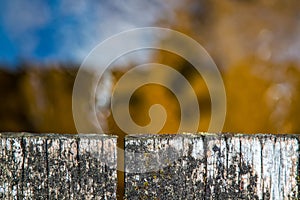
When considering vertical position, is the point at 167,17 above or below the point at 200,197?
above

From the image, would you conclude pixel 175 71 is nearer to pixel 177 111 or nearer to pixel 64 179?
pixel 177 111

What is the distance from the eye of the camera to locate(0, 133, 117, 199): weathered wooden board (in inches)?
39.6

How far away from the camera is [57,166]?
101 centimetres

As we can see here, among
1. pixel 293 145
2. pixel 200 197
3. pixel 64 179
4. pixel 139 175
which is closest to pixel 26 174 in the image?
pixel 64 179

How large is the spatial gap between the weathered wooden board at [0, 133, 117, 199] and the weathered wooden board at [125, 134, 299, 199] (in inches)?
1.9

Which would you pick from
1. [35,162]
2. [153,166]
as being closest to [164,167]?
[153,166]

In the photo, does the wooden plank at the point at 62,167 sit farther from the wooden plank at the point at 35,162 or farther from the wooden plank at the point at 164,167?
the wooden plank at the point at 164,167

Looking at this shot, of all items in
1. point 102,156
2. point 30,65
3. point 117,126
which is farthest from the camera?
point 30,65

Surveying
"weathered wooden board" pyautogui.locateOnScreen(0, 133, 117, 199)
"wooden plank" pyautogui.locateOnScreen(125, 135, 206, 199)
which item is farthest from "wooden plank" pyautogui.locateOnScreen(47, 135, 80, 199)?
"wooden plank" pyautogui.locateOnScreen(125, 135, 206, 199)

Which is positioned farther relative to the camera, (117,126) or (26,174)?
(117,126)

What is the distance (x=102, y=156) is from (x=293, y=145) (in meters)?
0.41

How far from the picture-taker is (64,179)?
40.0 inches

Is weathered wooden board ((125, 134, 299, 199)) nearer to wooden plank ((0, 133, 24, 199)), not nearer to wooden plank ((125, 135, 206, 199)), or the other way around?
wooden plank ((125, 135, 206, 199))

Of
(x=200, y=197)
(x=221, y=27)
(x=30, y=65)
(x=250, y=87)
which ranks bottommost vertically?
(x=200, y=197)
